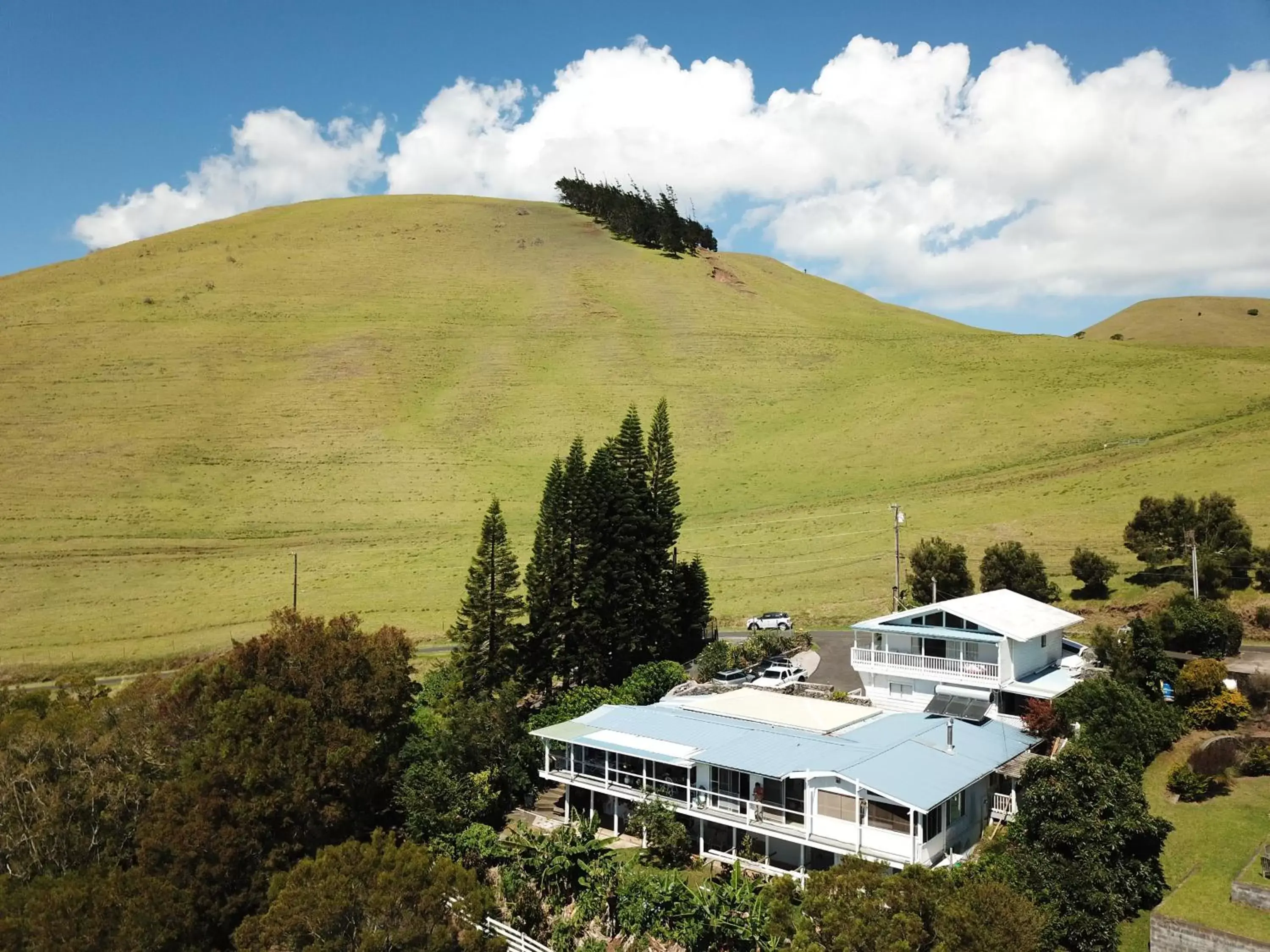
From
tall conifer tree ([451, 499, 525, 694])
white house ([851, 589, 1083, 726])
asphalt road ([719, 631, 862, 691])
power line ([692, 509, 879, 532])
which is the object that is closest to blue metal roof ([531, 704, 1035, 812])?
white house ([851, 589, 1083, 726])

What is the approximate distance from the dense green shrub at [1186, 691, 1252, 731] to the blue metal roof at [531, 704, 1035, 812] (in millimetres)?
5477

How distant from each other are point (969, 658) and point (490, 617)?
20.6 metres

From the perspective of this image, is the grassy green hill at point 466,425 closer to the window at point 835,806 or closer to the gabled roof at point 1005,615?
the gabled roof at point 1005,615

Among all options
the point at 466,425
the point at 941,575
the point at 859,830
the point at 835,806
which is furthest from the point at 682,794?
the point at 466,425

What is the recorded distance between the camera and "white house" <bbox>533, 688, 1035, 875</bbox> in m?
24.2

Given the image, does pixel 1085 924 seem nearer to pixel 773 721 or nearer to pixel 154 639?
pixel 773 721

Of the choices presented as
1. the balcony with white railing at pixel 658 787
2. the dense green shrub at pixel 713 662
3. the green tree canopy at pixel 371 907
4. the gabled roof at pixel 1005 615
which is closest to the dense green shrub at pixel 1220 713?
the gabled roof at pixel 1005 615

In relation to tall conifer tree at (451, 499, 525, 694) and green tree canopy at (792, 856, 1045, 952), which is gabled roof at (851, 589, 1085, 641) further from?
tall conifer tree at (451, 499, 525, 694)

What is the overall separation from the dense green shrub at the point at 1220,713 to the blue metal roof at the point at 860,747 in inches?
216

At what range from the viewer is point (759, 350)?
114 metres

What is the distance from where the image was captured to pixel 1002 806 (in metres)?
26.8

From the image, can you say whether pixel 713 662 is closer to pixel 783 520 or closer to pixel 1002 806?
pixel 1002 806

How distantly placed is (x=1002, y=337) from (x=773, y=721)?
10287 cm

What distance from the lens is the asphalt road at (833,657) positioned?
131 feet
